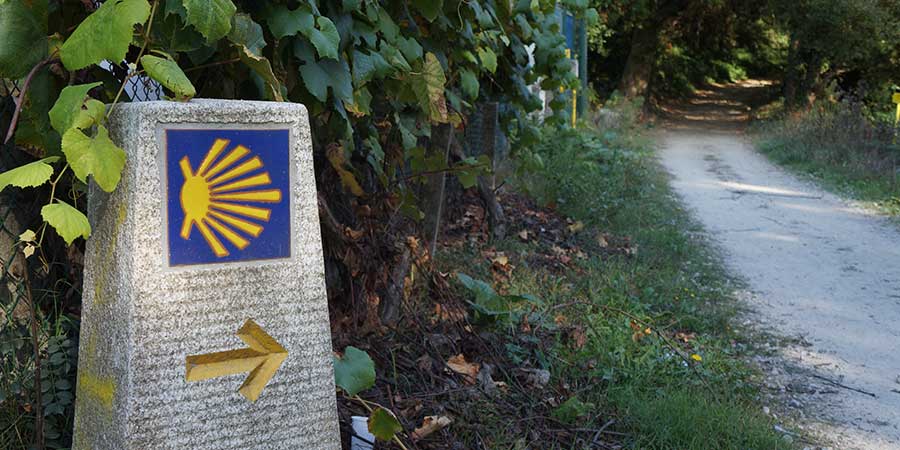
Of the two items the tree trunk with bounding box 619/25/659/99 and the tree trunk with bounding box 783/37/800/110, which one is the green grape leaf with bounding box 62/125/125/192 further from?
the tree trunk with bounding box 619/25/659/99

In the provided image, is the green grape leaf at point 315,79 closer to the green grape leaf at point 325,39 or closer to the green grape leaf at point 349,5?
the green grape leaf at point 325,39

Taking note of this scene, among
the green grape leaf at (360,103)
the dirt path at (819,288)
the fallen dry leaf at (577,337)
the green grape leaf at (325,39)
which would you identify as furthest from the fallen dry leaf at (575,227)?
the green grape leaf at (325,39)

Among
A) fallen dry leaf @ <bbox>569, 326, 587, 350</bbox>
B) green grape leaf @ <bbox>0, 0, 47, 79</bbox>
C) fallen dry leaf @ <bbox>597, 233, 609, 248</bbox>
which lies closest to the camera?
green grape leaf @ <bbox>0, 0, 47, 79</bbox>

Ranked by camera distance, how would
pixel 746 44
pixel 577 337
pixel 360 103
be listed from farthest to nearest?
pixel 746 44 → pixel 577 337 → pixel 360 103

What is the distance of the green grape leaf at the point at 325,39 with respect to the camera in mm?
2471

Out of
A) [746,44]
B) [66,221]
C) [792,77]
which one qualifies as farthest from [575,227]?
[746,44]

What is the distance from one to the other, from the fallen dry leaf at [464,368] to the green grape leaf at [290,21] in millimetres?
1795

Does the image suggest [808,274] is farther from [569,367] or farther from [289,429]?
[289,429]

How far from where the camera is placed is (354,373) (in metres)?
2.81

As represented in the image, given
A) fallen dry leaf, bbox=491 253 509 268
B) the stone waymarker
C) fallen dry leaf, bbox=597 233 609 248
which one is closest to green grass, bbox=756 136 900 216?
fallen dry leaf, bbox=597 233 609 248

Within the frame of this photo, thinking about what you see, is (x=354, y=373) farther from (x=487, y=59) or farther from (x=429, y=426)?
(x=487, y=59)

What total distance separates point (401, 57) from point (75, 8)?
1.14 meters

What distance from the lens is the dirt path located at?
14.2ft

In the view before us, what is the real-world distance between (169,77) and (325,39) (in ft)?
2.06
